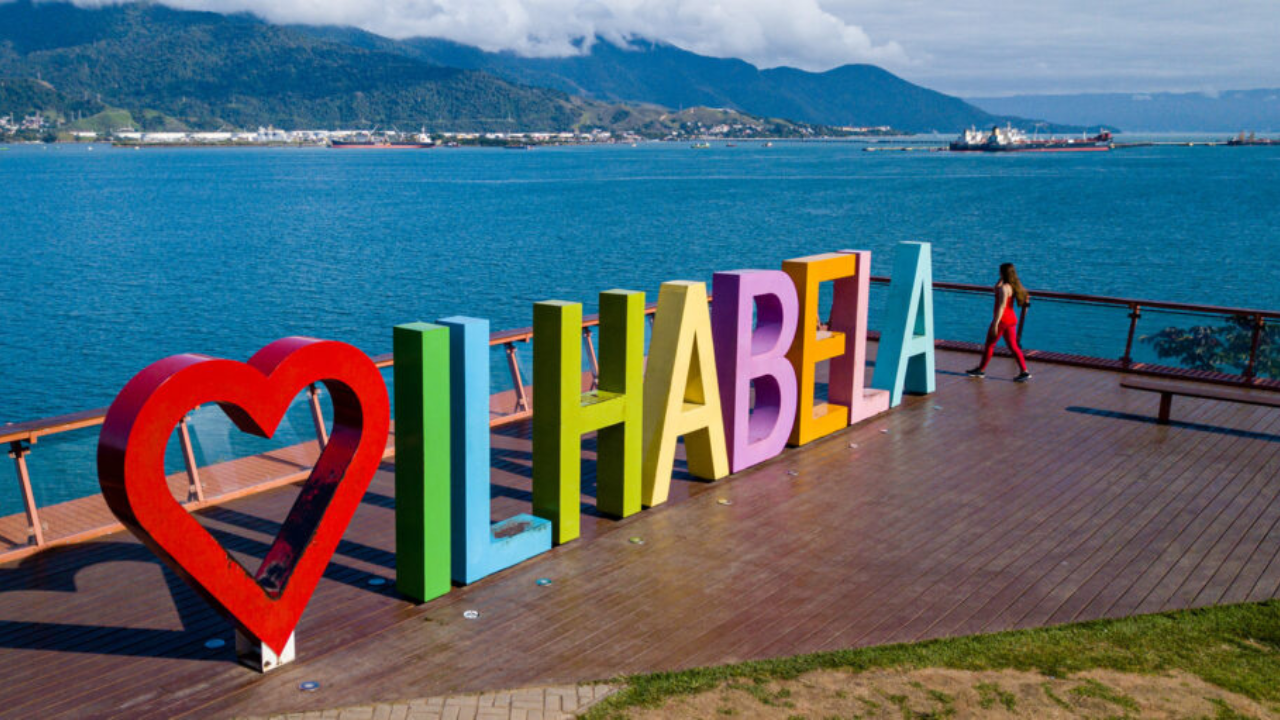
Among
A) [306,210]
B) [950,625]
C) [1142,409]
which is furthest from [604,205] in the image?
[950,625]

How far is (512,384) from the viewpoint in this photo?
47.8 ft

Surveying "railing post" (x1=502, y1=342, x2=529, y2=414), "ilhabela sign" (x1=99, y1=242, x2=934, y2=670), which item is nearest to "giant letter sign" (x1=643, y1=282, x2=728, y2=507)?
"ilhabela sign" (x1=99, y1=242, x2=934, y2=670)

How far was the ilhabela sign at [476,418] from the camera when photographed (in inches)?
283

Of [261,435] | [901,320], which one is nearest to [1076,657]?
[261,435]

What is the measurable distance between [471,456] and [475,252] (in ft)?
219

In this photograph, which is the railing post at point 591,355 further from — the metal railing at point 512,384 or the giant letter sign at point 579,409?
the giant letter sign at point 579,409

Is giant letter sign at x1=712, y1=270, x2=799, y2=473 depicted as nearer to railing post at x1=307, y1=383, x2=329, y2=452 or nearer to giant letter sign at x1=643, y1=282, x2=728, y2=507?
giant letter sign at x1=643, y1=282, x2=728, y2=507

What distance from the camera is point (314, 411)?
11.7 meters

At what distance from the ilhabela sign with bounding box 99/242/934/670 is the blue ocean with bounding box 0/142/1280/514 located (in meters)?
3.17

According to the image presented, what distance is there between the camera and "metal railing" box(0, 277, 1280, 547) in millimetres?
9422

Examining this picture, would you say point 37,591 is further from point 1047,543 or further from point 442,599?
point 1047,543

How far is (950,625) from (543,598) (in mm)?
3354

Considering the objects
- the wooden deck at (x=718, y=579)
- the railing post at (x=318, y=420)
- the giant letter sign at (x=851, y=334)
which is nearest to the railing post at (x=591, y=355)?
the wooden deck at (x=718, y=579)

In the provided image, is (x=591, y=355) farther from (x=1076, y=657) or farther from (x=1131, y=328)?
(x=1131, y=328)
